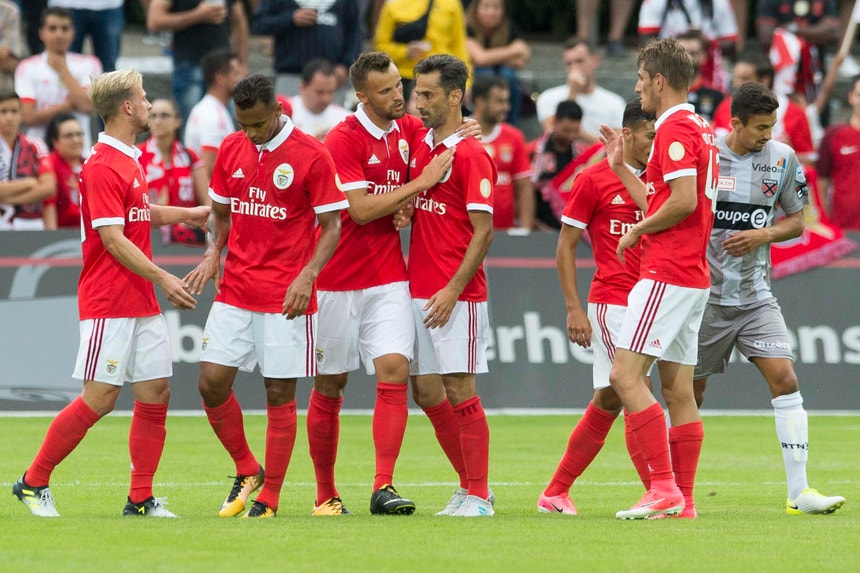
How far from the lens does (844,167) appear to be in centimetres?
1454

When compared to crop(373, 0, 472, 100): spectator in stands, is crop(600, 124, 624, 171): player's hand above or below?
below

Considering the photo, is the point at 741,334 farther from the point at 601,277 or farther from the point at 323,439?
the point at 323,439

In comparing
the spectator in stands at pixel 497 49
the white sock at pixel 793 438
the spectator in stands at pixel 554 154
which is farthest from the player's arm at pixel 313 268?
the spectator in stands at pixel 497 49

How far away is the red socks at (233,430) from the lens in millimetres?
7570

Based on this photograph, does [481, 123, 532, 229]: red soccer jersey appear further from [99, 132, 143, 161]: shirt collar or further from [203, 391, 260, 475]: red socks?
[99, 132, 143, 161]: shirt collar

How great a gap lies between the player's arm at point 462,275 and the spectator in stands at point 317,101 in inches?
251

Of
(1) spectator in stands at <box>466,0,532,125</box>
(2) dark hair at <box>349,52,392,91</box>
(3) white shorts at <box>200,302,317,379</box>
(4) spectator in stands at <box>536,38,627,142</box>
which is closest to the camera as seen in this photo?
(3) white shorts at <box>200,302,317,379</box>

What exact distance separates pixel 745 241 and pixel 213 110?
6.92m

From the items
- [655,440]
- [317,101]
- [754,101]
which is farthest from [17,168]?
[655,440]

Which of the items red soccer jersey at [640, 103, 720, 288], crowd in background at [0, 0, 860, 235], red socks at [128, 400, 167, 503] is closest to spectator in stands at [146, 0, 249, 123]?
crowd in background at [0, 0, 860, 235]

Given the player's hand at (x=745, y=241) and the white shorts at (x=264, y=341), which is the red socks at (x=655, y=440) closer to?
the player's hand at (x=745, y=241)

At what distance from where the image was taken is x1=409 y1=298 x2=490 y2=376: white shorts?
7.62 m

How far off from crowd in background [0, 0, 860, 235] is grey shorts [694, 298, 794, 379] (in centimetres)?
475

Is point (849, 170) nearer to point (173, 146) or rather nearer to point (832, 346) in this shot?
point (832, 346)
